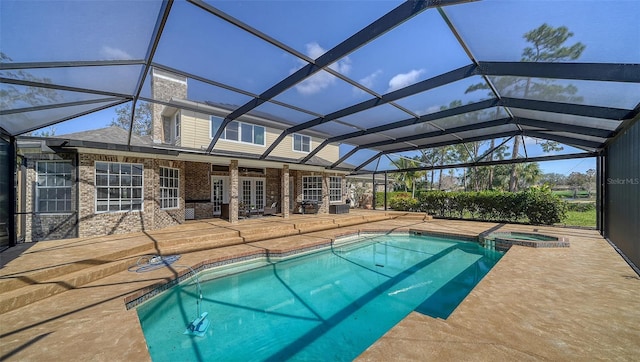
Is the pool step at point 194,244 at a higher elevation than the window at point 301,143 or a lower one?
lower

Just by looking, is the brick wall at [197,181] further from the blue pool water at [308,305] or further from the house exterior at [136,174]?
the blue pool water at [308,305]

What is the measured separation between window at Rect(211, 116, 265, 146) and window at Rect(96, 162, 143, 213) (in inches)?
151

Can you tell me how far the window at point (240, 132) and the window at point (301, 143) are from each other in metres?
2.17

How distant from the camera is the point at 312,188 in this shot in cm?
1592

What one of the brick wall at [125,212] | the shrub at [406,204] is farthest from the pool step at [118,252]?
the shrub at [406,204]

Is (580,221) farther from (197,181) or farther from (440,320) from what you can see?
(197,181)

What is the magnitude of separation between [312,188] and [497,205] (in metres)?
10.5

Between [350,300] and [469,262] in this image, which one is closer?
[350,300]

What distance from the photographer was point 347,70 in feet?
16.8

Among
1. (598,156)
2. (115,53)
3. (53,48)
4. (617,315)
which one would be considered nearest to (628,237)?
(617,315)

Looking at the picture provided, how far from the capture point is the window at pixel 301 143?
591 inches

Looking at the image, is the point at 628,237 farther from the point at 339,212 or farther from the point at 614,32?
the point at 339,212

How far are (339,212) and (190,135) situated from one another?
898 cm

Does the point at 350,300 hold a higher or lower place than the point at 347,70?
lower
